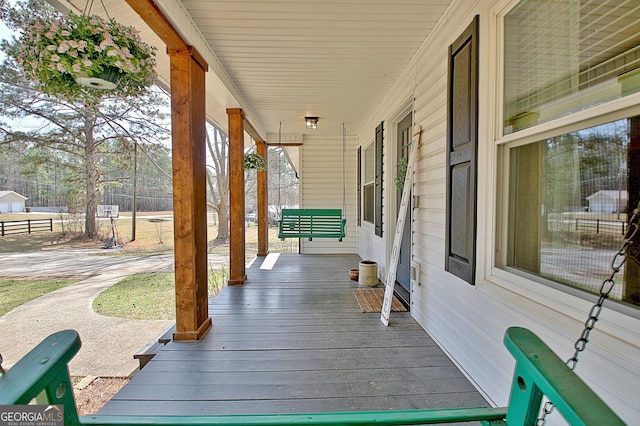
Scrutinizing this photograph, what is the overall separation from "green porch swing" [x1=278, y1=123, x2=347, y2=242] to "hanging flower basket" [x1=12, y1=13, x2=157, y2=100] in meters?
3.69

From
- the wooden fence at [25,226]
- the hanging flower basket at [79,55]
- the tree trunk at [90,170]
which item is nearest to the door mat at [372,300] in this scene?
the hanging flower basket at [79,55]

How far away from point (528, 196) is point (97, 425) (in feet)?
6.19

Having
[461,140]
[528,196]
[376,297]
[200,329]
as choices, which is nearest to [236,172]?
[200,329]

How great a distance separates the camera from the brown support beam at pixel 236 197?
3770 mm

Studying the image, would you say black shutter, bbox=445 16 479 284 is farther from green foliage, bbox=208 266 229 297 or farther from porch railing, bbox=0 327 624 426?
green foliage, bbox=208 266 229 297

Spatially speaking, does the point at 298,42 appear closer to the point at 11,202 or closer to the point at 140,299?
the point at 11,202

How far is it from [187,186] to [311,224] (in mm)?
3151

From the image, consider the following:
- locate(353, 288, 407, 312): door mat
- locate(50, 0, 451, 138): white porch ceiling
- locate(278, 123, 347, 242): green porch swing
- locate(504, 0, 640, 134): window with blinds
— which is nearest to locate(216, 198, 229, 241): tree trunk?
locate(278, 123, 347, 242): green porch swing

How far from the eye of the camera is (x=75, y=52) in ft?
4.24

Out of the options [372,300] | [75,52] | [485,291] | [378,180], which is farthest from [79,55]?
[378,180]

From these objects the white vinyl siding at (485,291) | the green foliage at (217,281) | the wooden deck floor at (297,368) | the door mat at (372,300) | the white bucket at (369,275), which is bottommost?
the green foliage at (217,281)

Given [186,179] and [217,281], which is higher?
[186,179]

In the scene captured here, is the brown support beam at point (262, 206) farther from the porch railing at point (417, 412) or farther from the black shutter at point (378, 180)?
the porch railing at point (417, 412)

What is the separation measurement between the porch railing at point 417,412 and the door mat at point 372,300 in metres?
2.28
